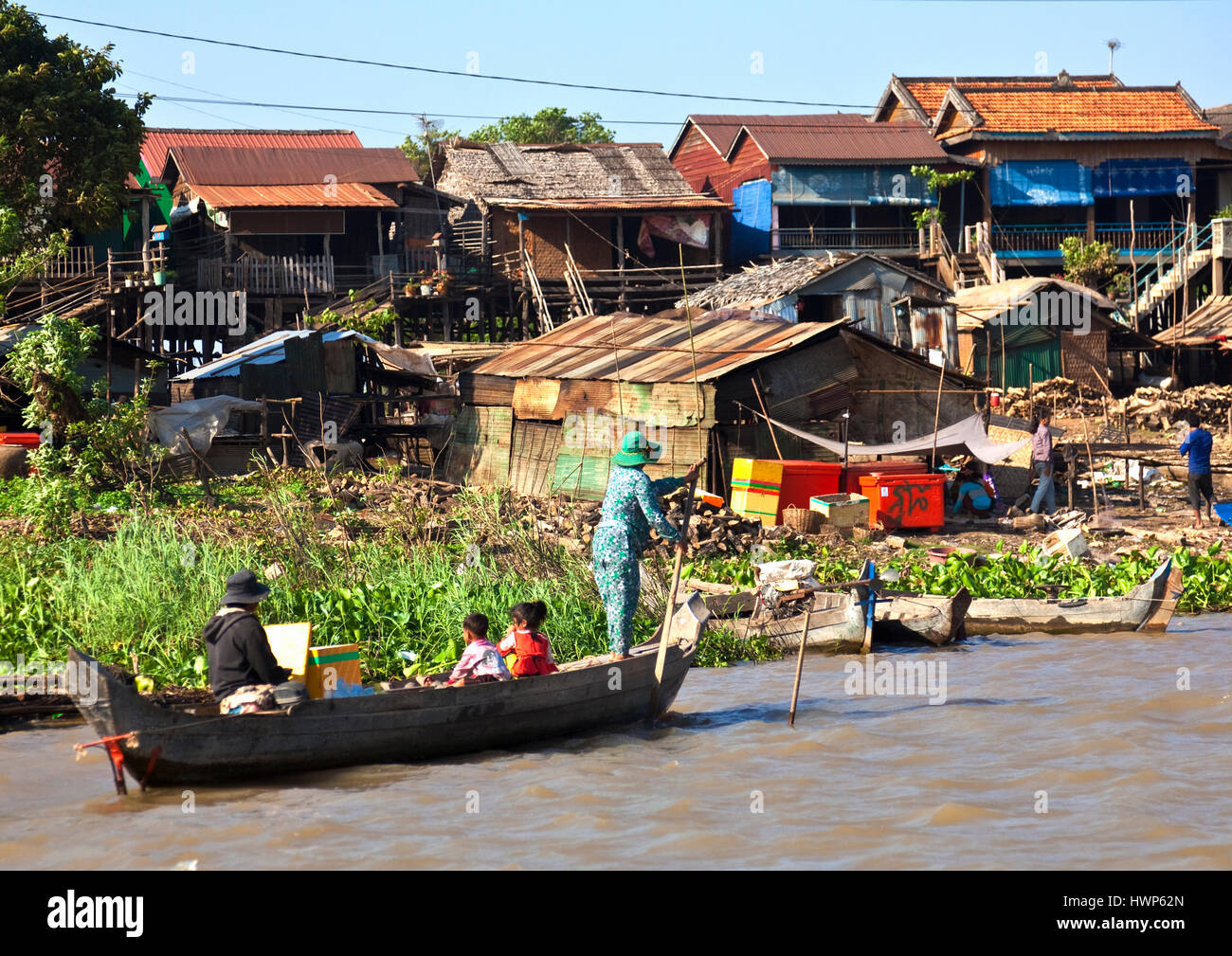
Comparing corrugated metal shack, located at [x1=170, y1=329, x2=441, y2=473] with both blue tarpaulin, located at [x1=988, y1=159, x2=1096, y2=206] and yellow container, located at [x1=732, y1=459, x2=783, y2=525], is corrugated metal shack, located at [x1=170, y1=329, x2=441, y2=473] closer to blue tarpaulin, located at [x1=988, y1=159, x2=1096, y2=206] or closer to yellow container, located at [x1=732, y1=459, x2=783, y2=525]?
yellow container, located at [x1=732, y1=459, x2=783, y2=525]

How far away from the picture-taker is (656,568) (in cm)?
1366

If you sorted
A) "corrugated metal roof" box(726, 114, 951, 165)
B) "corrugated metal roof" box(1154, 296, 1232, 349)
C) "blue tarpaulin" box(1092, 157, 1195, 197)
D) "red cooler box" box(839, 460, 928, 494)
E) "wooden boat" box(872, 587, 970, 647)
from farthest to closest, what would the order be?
1. "blue tarpaulin" box(1092, 157, 1195, 197)
2. "corrugated metal roof" box(726, 114, 951, 165)
3. "corrugated metal roof" box(1154, 296, 1232, 349)
4. "red cooler box" box(839, 460, 928, 494)
5. "wooden boat" box(872, 587, 970, 647)

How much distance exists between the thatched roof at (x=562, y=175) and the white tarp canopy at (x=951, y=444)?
1698 cm

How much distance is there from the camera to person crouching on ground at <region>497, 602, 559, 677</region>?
9055mm

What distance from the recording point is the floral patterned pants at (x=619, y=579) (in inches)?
379

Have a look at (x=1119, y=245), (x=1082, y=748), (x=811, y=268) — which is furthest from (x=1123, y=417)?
(x=1082, y=748)

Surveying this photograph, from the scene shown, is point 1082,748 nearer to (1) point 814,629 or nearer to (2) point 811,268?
(1) point 814,629

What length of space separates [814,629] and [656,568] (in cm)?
205

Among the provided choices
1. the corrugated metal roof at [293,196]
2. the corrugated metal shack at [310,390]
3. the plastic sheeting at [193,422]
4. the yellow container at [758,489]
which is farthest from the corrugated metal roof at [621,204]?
the yellow container at [758,489]

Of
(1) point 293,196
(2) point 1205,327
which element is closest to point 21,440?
(1) point 293,196

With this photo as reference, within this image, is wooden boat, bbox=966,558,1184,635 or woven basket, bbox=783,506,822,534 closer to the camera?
wooden boat, bbox=966,558,1184,635

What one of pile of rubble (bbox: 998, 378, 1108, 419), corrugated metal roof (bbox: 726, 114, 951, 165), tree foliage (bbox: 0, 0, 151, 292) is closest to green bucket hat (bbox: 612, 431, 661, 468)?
tree foliage (bbox: 0, 0, 151, 292)

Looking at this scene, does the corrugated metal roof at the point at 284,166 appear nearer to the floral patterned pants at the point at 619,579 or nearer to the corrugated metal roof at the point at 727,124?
the corrugated metal roof at the point at 727,124

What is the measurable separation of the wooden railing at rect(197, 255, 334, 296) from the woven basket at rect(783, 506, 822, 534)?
57.8 ft
